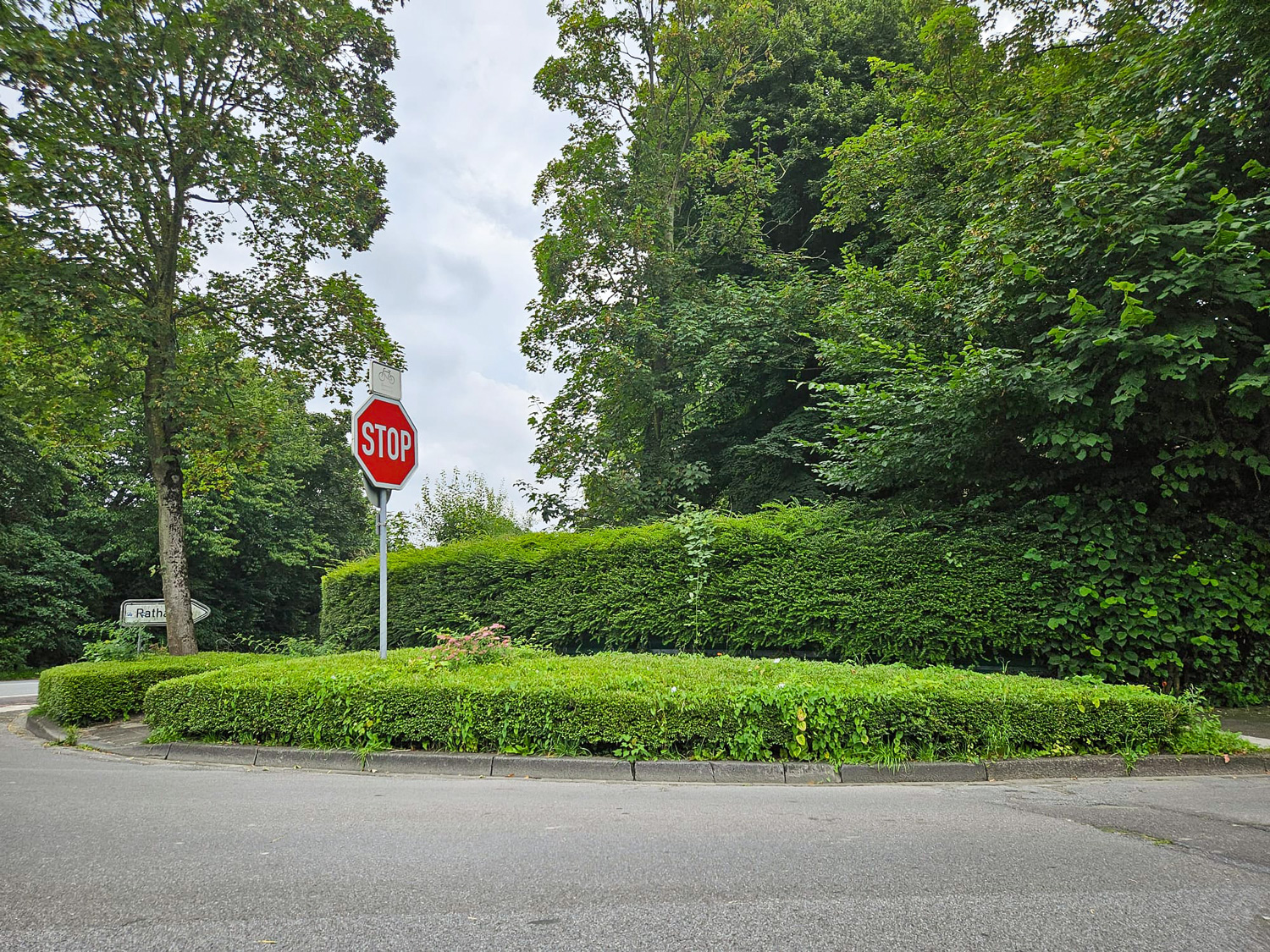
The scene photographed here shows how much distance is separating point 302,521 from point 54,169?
2249 cm

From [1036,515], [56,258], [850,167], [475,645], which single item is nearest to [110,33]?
[56,258]

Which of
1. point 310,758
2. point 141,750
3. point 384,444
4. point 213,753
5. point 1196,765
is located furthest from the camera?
point 384,444

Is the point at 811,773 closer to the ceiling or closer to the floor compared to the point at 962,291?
closer to the floor

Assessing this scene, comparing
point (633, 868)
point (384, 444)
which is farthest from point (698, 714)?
point (384, 444)

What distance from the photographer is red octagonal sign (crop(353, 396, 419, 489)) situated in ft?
26.3

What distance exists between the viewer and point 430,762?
5.80 m

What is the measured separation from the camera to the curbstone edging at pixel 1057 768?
548 centimetres

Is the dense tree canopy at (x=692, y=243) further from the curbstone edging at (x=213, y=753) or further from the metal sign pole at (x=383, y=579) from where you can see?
the curbstone edging at (x=213, y=753)

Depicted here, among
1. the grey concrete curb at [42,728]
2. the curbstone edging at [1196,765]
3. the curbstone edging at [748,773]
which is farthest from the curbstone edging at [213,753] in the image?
the curbstone edging at [1196,765]

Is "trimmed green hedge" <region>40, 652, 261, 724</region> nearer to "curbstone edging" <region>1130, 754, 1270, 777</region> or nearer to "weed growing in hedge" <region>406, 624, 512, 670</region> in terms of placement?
"weed growing in hedge" <region>406, 624, 512, 670</region>

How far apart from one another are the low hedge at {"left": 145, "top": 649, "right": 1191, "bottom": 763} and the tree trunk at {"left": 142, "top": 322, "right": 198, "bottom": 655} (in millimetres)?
4848

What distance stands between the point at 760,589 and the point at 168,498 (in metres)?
9.57

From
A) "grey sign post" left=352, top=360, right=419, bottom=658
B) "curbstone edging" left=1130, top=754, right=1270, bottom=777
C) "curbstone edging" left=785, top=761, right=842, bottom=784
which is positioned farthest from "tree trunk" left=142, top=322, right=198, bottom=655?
"curbstone edging" left=1130, top=754, right=1270, bottom=777

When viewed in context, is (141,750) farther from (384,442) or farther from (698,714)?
(698,714)
